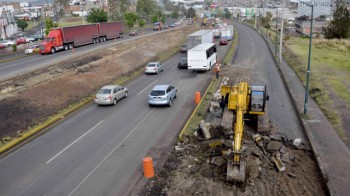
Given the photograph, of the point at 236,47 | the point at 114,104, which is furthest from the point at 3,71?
the point at 236,47

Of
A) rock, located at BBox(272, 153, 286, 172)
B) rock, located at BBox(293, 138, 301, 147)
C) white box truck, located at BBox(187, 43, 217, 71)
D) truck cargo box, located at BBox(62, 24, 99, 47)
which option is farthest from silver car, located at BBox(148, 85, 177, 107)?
Result: truck cargo box, located at BBox(62, 24, 99, 47)

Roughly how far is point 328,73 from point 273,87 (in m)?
9.38

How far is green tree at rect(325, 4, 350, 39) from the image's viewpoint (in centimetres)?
7094

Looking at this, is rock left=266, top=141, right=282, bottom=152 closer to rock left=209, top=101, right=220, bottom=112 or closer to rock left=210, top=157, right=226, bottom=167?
rock left=210, top=157, right=226, bottom=167

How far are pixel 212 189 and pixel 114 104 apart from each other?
52.9ft

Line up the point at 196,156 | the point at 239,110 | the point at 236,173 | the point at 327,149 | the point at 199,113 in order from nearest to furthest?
the point at 236,173
the point at 239,110
the point at 327,149
the point at 196,156
the point at 199,113

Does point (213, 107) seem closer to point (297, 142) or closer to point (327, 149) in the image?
point (297, 142)

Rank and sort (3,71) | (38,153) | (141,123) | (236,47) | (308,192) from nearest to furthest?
1. (308,192)
2. (38,153)
3. (141,123)
4. (3,71)
5. (236,47)

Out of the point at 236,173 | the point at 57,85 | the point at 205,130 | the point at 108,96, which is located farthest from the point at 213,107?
the point at 57,85

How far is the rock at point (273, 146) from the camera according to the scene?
56.9 feet

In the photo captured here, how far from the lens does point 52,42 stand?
52.1m

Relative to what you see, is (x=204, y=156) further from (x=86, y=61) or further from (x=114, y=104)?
(x=86, y=61)

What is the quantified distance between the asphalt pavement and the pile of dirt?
0.42 meters

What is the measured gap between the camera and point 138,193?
14656 millimetres
